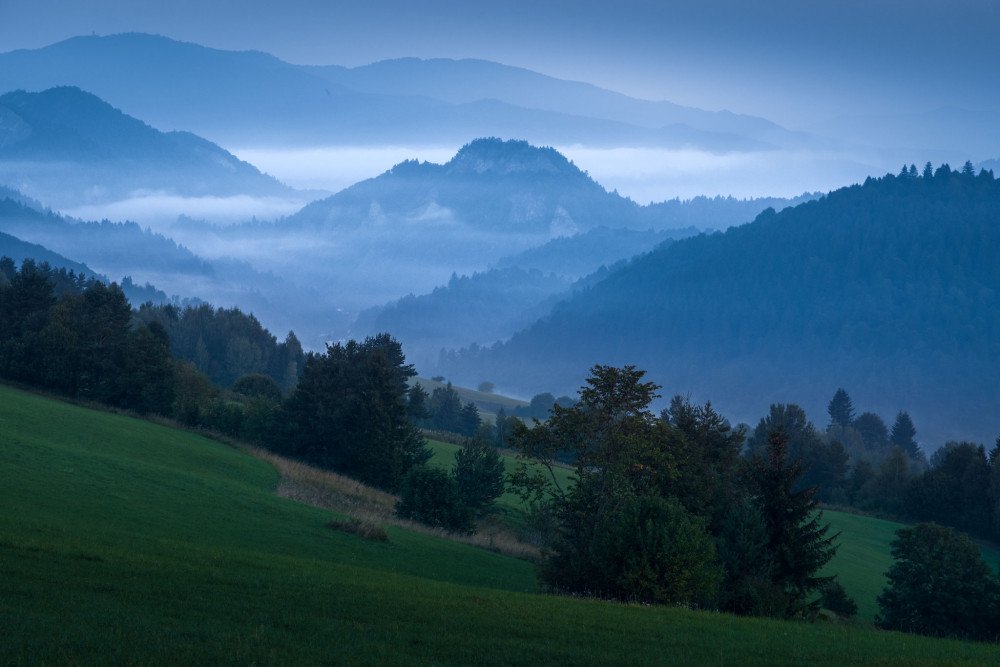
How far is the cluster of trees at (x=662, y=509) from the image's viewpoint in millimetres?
25453

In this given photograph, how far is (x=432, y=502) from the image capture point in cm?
4869

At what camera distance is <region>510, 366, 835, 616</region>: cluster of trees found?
25453mm

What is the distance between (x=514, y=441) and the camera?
103ft

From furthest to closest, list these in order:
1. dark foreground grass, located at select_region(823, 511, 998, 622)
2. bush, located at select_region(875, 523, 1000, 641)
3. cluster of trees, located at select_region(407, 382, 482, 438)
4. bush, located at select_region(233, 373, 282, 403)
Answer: cluster of trees, located at select_region(407, 382, 482, 438)
bush, located at select_region(233, 373, 282, 403)
dark foreground grass, located at select_region(823, 511, 998, 622)
bush, located at select_region(875, 523, 1000, 641)

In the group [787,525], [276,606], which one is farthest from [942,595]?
[276,606]

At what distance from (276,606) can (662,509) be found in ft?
43.2

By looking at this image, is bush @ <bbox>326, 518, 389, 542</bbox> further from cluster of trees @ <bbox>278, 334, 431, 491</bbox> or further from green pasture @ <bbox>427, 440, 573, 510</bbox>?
cluster of trees @ <bbox>278, 334, 431, 491</bbox>

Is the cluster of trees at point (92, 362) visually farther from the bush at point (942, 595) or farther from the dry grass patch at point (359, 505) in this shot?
the bush at point (942, 595)

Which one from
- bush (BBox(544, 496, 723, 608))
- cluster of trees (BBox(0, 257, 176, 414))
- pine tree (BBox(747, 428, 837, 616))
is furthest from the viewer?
cluster of trees (BBox(0, 257, 176, 414))

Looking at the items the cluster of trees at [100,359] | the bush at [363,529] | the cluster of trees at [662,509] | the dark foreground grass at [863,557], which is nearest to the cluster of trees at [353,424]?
the cluster of trees at [100,359]

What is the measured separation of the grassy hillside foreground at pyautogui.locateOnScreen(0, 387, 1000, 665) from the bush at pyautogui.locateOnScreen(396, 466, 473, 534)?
1447 centimetres

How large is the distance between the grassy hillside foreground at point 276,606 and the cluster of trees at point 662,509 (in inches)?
105

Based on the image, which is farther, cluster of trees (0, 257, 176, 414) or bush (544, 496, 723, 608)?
cluster of trees (0, 257, 176, 414)

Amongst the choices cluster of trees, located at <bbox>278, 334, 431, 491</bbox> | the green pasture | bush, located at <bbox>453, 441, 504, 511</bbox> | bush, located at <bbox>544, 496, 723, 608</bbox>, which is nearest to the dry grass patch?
bush, located at <bbox>453, 441, 504, 511</bbox>
